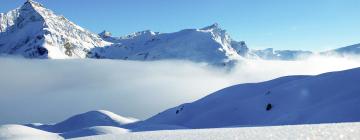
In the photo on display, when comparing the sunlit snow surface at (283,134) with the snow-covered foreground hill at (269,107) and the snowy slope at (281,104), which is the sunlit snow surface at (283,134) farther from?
the snowy slope at (281,104)

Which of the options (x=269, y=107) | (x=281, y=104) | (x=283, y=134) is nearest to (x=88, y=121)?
(x=269, y=107)

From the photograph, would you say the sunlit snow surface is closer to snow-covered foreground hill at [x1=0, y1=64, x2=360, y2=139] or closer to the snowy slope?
snow-covered foreground hill at [x1=0, y1=64, x2=360, y2=139]

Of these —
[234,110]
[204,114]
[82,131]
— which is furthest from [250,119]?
[82,131]

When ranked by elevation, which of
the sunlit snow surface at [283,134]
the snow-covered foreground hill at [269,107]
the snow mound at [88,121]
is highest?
the sunlit snow surface at [283,134]

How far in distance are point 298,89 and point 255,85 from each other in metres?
14.2

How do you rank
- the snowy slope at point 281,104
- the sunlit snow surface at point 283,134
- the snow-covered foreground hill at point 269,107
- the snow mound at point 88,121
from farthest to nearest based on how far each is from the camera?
the snow mound at point 88,121 < the snow-covered foreground hill at point 269,107 < the snowy slope at point 281,104 < the sunlit snow surface at point 283,134

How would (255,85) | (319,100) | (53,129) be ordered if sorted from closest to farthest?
(319,100) → (255,85) → (53,129)

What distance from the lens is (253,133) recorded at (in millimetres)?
10406

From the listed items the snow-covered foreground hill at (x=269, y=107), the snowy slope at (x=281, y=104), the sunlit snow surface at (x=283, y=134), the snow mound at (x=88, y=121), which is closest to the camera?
the sunlit snow surface at (x=283, y=134)

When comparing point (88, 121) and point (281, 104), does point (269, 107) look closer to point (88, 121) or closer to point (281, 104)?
point (281, 104)

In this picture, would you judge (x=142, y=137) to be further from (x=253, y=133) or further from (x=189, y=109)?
(x=189, y=109)

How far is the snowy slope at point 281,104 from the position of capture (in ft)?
157

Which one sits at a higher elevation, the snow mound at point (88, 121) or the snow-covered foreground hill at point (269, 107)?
the snow-covered foreground hill at point (269, 107)

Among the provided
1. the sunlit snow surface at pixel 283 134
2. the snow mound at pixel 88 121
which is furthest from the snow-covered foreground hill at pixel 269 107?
the sunlit snow surface at pixel 283 134
